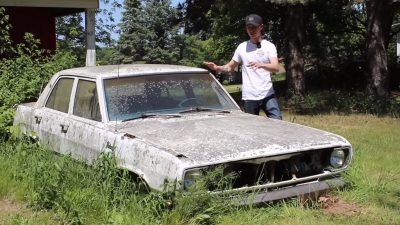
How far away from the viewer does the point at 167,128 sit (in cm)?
477

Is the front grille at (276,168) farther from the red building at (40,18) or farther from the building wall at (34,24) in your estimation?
the building wall at (34,24)

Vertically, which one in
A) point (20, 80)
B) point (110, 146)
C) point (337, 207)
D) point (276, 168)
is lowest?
point (337, 207)

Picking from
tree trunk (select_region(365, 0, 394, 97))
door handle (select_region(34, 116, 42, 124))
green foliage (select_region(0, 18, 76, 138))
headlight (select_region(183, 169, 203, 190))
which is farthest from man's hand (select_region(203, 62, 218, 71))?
tree trunk (select_region(365, 0, 394, 97))

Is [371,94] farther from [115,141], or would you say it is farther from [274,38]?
[115,141]

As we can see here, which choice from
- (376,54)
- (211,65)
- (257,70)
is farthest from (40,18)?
(257,70)

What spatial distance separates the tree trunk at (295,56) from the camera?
50.4 feet

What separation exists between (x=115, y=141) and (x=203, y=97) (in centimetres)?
124

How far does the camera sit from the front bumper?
4.20 m

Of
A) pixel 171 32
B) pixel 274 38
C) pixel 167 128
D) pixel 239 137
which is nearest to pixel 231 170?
pixel 239 137

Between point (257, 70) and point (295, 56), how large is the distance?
31.5ft

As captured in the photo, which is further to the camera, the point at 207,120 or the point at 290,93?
the point at 290,93

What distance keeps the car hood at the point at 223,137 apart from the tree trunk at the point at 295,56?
34.3ft

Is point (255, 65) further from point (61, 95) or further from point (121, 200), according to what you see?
point (121, 200)

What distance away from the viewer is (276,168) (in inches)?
181
